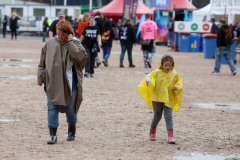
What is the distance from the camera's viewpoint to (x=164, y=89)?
8266mm

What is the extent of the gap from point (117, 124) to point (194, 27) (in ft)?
86.6

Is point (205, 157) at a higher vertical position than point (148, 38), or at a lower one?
lower

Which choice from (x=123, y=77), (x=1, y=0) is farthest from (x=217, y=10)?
(x=1, y=0)

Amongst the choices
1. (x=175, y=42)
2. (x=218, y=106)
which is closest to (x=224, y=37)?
(x=218, y=106)

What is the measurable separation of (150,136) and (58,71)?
1.49 meters

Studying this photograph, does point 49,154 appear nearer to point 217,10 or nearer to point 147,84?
point 147,84

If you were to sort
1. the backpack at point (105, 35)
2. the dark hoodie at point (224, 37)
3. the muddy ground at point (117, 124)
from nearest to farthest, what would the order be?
the muddy ground at point (117, 124), the dark hoodie at point (224, 37), the backpack at point (105, 35)

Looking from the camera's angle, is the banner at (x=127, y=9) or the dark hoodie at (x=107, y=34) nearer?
the dark hoodie at (x=107, y=34)

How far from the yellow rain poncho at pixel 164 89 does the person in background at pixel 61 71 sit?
0.88m

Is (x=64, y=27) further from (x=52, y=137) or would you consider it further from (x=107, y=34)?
(x=107, y=34)

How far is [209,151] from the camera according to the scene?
7879 mm

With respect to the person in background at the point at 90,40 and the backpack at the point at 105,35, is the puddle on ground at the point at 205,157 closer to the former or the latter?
the person in background at the point at 90,40

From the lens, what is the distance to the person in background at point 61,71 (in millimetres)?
7875

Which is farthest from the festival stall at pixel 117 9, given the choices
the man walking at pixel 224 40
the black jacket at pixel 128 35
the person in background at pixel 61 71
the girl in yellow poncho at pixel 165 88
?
the person in background at pixel 61 71
